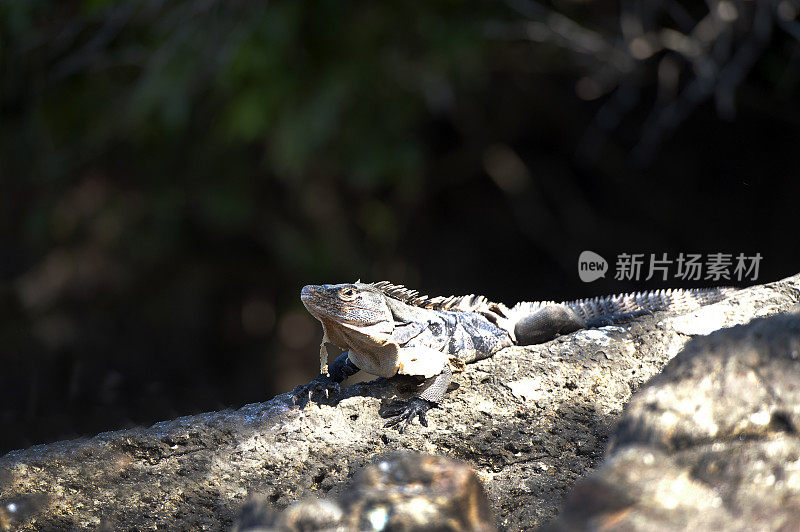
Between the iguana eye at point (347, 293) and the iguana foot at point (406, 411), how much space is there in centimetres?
42

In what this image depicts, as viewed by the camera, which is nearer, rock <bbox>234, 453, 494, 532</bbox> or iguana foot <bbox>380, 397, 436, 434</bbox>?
rock <bbox>234, 453, 494, 532</bbox>

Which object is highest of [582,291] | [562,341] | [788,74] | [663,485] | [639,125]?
[788,74]

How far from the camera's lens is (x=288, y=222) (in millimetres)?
6645

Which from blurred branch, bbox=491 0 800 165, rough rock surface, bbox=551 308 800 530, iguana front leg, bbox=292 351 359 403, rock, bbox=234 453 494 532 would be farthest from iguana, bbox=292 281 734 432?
blurred branch, bbox=491 0 800 165

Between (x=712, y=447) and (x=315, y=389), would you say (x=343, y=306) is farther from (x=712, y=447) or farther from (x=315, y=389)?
(x=712, y=447)

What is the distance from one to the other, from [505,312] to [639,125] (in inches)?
146

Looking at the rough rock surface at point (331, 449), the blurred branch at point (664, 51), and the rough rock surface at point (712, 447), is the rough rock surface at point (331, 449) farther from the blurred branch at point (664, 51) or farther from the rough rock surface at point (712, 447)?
the blurred branch at point (664, 51)

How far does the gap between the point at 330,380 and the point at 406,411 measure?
354mm

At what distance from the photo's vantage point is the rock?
1679 mm

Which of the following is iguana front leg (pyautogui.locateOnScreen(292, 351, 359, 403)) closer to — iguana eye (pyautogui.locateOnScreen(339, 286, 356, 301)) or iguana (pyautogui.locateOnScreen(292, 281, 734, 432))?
iguana (pyautogui.locateOnScreen(292, 281, 734, 432))

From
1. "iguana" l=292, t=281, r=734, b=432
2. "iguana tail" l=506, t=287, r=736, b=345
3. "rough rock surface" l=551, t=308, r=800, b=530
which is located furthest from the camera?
"iguana tail" l=506, t=287, r=736, b=345

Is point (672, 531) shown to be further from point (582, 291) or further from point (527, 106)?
point (527, 106)

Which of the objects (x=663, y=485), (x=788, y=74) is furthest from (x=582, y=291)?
(x=663, y=485)

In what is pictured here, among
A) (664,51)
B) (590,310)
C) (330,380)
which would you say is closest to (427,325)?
(330,380)
